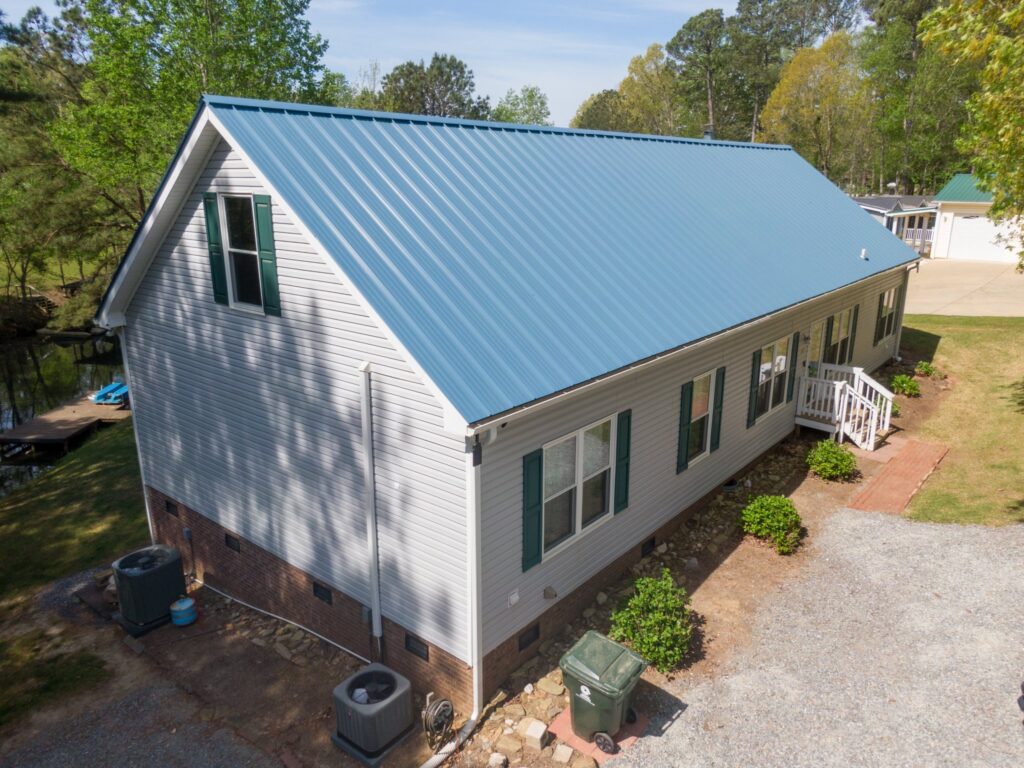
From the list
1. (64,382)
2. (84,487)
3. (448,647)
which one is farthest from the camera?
Result: (64,382)

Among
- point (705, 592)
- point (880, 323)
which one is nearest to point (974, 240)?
point (880, 323)

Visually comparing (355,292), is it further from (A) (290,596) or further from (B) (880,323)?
(B) (880,323)

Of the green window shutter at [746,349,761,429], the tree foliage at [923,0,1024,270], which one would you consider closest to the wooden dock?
the green window shutter at [746,349,761,429]

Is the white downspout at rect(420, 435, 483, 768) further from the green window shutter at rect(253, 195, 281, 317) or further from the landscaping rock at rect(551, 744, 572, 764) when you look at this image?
the green window shutter at rect(253, 195, 281, 317)

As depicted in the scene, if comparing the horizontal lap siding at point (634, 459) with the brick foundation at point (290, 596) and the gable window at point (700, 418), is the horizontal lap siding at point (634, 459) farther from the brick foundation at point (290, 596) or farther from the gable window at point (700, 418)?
the brick foundation at point (290, 596)

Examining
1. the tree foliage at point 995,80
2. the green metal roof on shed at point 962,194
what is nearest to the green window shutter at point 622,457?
the tree foliage at point 995,80

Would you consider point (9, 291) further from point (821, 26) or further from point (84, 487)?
point (821, 26)

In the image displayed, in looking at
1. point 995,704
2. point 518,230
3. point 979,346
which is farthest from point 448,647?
point 979,346
